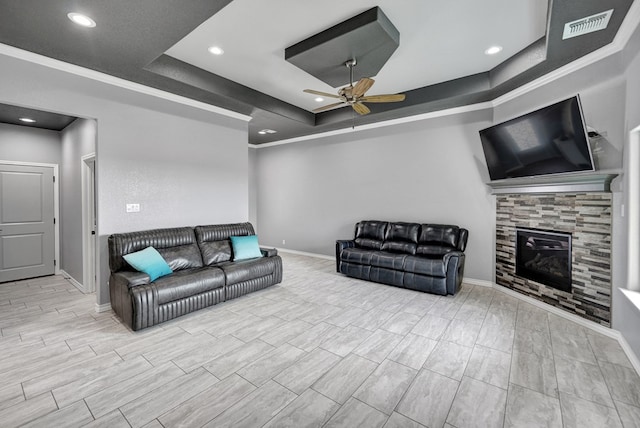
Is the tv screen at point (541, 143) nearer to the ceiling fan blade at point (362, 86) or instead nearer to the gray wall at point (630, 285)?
the gray wall at point (630, 285)

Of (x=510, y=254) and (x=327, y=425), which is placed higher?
(x=510, y=254)

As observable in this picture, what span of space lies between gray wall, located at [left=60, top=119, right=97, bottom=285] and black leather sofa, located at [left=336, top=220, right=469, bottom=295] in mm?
4309

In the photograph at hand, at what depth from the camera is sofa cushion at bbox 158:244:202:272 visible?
3787mm

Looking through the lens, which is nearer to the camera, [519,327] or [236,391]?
[236,391]

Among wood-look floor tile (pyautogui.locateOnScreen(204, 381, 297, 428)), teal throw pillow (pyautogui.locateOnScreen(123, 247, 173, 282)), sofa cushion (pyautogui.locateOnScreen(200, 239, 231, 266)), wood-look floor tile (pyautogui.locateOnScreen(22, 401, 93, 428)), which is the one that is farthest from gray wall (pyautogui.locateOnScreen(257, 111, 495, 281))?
wood-look floor tile (pyautogui.locateOnScreen(22, 401, 93, 428))

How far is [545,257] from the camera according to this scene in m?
3.80

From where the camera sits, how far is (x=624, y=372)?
7.73 ft

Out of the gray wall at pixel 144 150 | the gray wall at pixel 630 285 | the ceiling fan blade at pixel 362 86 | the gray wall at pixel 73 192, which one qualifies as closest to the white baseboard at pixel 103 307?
the gray wall at pixel 144 150

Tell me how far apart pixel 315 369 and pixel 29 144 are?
6.40 meters

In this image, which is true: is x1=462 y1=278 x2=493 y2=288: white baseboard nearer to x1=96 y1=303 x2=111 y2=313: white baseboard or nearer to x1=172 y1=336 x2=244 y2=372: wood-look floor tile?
x1=172 y1=336 x2=244 y2=372: wood-look floor tile

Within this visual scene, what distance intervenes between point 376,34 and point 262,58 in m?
1.53

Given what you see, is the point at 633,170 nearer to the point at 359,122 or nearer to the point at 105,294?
the point at 359,122

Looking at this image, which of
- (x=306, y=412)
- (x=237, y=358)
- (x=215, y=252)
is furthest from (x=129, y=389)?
(x=215, y=252)

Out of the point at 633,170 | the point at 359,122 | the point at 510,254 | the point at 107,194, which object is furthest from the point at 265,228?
the point at 633,170
